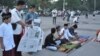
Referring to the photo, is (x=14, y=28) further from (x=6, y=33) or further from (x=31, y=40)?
(x=31, y=40)

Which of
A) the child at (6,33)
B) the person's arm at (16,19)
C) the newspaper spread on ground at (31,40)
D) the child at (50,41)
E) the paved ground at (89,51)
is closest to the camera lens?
the child at (6,33)

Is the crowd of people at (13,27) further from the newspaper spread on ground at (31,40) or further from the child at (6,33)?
the newspaper spread on ground at (31,40)

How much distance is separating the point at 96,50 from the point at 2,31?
6.18 meters

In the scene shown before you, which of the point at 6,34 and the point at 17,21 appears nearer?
the point at 6,34

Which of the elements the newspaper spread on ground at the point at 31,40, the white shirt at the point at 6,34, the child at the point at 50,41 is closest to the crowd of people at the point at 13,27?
the white shirt at the point at 6,34

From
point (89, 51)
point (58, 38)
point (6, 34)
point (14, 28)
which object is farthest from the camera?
point (58, 38)

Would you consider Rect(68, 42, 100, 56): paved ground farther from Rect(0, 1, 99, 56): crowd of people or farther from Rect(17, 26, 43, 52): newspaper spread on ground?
Rect(17, 26, 43, 52): newspaper spread on ground

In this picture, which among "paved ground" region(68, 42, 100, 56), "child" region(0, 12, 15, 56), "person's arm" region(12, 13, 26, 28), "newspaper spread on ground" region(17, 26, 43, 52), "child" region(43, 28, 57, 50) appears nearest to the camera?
"child" region(0, 12, 15, 56)

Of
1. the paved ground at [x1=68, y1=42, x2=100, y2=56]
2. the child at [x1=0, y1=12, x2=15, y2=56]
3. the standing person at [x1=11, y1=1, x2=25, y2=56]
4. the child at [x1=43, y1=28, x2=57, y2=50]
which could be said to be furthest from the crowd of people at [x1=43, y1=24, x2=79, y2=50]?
the child at [x1=0, y1=12, x2=15, y2=56]

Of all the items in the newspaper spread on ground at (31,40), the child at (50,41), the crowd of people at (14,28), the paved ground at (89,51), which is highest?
the crowd of people at (14,28)

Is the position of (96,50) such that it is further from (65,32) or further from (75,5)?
(75,5)

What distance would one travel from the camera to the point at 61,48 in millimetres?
12906

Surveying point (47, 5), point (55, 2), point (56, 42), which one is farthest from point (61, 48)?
point (55, 2)

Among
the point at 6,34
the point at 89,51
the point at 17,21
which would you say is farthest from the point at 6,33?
the point at 89,51
